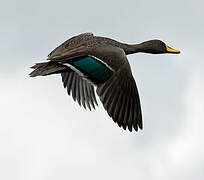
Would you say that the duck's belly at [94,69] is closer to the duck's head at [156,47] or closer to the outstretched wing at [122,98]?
the outstretched wing at [122,98]

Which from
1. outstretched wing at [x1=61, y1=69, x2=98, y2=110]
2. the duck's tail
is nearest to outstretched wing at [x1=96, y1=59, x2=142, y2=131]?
the duck's tail

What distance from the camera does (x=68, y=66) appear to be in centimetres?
1513

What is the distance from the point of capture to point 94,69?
14.8m

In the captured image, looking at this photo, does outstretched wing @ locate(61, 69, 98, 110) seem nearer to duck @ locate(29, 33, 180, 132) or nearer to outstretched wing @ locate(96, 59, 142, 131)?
duck @ locate(29, 33, 180, 132)

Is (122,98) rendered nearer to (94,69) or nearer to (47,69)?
(94,69)

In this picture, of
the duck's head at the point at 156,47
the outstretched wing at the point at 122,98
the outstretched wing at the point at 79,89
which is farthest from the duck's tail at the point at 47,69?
the duck's head at the point at 156,47

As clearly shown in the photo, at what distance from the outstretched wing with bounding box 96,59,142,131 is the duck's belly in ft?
0.43

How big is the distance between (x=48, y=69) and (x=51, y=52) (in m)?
1.39

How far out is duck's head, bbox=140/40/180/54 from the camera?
1852 centimetres

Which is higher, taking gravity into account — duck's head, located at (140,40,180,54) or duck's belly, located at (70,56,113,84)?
duck's head, located at (140,40,180,54)

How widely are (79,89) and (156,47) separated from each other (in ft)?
8.08

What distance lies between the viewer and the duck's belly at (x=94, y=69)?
14852 mm

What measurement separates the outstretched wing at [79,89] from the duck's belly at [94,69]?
326 cm

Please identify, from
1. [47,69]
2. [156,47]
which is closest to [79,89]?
[156,47]
